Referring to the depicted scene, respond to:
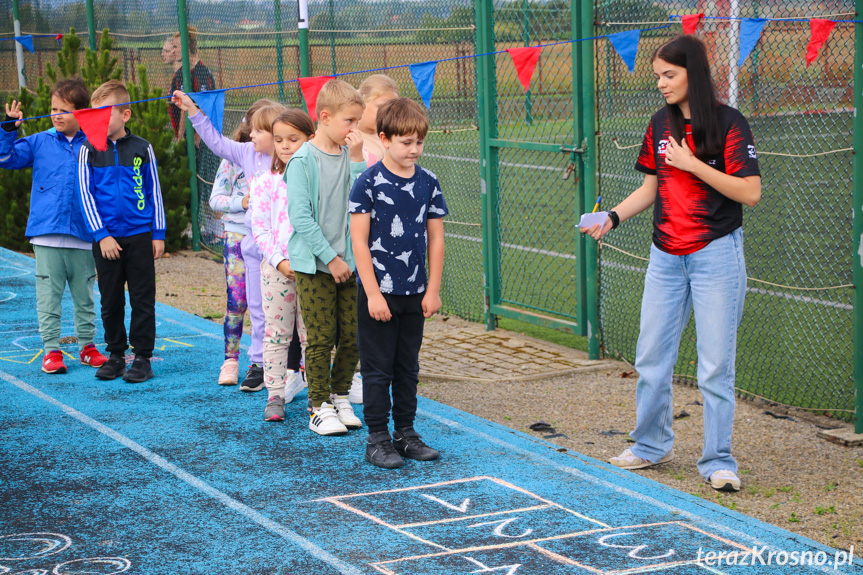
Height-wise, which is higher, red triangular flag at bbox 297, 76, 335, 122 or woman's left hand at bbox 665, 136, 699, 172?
red triangular flag at bbox 297, 76, 335, 122

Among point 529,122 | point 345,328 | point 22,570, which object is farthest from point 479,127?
point 22,570

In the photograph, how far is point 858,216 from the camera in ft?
17.9

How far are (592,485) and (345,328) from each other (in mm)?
1716

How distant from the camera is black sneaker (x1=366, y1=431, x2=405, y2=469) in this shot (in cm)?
507

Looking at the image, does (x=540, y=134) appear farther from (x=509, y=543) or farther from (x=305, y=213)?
(x=509, y=543)

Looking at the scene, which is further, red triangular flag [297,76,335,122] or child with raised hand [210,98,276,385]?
red triangular flag [297,76,335,122]

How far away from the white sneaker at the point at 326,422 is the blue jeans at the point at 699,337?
1636 mm

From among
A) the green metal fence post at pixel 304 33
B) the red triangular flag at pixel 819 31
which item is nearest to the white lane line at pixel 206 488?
the red triangular flag at pixel 819 31

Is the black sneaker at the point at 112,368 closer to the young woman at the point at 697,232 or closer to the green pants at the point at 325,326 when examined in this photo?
→ the green pants at the point at 325,326

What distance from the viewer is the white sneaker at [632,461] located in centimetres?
510

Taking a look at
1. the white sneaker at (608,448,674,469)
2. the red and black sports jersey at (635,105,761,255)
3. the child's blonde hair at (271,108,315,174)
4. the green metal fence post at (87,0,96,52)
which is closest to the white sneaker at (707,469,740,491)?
the white sneaker at (608,448,674,469)

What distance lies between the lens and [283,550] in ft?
13.2

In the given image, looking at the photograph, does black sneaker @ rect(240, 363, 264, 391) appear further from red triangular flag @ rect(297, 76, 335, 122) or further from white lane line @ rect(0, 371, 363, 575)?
red triangular flag @ rect(297, 76, 335, 122)

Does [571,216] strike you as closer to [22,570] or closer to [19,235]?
[19,235]
